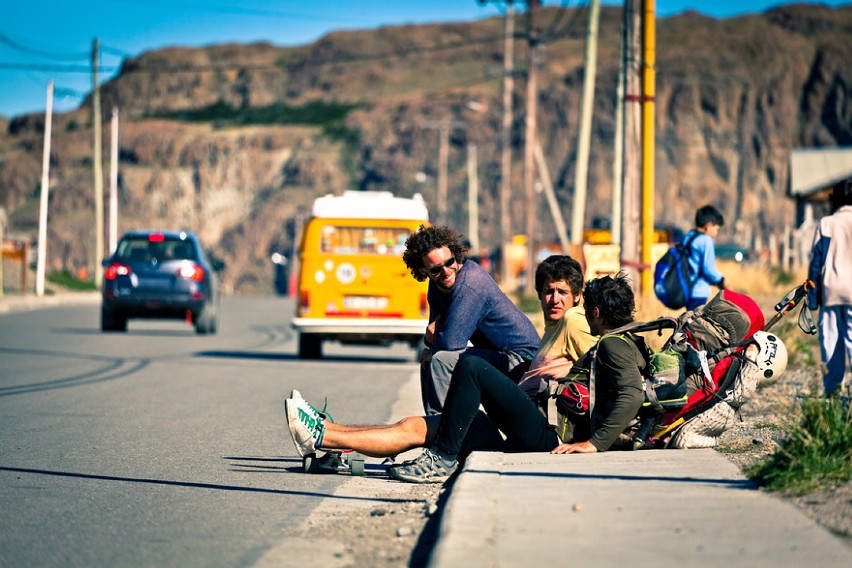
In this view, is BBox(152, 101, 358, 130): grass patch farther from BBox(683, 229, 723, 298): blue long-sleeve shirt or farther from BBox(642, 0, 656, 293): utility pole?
BBox(683, 229, 723, 298): blue long-sleeve shirt

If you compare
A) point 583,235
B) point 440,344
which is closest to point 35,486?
point 440,344

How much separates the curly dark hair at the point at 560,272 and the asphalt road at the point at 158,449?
1.67m

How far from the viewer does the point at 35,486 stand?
7.44 metres

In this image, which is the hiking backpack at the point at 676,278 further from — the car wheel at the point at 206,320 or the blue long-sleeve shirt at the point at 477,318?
the car wheel at the point at 206,320

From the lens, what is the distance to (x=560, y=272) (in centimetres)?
790

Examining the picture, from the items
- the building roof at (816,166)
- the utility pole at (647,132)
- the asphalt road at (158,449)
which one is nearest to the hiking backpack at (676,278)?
the asphalt road at (158,449)

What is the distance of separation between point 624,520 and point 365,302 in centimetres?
1310

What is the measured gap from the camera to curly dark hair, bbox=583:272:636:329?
730 cm

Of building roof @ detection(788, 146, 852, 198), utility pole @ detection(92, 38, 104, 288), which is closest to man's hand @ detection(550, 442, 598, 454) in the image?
utility pole @ detection(92, 38, 104, 288)

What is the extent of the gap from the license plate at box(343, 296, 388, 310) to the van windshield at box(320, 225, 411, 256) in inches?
24.1

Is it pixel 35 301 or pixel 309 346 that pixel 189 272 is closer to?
pixel 309 346

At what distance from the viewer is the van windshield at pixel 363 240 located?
18531mm

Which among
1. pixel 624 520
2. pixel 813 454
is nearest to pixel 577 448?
pixel 813 454

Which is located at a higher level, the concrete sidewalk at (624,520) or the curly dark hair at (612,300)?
the curly dark hair at (612,300)
